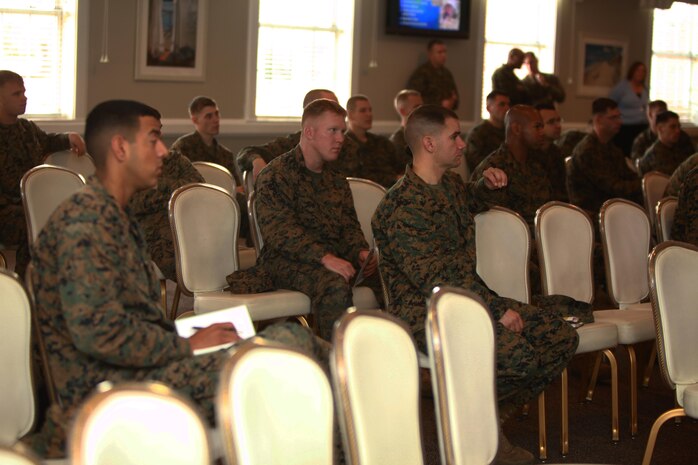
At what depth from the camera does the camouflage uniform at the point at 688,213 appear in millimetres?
5348

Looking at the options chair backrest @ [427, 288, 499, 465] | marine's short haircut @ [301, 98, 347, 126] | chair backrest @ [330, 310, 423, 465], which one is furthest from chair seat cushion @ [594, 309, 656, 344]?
chair backrest @ [330, 310, 423, 465]

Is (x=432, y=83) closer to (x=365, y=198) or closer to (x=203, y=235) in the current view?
(x=365, y=198)

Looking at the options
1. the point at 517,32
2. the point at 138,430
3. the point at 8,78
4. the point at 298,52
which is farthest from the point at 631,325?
the point at 517,32

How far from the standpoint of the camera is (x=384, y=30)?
436 inches

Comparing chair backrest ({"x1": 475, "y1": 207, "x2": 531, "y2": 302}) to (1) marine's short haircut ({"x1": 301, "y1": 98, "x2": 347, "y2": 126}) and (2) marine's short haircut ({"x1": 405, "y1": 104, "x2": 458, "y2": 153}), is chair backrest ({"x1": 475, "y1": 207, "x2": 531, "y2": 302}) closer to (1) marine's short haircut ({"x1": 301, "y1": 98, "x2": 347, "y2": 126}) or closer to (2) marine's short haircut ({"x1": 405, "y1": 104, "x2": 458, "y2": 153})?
(2) marine's short haircut ({"x1": 405, "y1": 104, "x2": 458, "y2": 153})

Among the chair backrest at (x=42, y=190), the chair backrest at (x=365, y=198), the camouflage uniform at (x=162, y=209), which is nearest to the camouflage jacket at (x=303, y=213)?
the chair backrest at (x=365, y=198)

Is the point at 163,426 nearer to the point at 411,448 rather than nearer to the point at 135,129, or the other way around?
the point at 411,448

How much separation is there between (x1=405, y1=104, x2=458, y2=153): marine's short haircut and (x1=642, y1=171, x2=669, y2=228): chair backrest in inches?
112

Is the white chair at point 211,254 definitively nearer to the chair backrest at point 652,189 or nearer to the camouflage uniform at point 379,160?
the chair backrest at point 652,189

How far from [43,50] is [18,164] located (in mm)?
2460

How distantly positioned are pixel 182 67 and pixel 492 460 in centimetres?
710

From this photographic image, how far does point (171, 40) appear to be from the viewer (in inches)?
368

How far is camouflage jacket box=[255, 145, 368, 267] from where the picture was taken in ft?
16.2

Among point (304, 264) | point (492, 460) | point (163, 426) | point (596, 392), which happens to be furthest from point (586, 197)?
point (163, 426)
